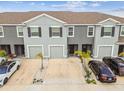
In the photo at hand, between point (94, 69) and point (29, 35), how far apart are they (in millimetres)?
9837

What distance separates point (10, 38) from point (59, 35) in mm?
7121

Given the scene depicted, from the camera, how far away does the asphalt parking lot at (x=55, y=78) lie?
14.2 meters

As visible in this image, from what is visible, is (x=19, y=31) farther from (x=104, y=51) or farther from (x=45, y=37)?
(x=104, y=51)

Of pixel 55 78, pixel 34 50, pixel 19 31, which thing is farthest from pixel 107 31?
pixel 19 31

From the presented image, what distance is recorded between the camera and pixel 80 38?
70.6 feet

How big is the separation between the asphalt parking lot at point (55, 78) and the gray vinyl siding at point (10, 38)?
3324 mm

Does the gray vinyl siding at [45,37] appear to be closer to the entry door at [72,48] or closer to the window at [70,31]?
the window at [70,31]

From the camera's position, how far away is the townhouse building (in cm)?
2017

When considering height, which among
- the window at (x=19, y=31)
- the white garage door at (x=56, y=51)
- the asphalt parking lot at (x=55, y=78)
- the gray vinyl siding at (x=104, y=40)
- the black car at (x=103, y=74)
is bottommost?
the asphalt parking lot at (x=55, y=78)

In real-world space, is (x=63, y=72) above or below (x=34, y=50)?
below

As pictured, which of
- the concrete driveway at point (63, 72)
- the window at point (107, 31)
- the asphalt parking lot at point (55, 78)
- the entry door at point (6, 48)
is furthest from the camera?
the entry door at point (6, 48)

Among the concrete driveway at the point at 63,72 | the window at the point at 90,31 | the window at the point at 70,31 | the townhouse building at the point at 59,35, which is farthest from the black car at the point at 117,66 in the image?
the window at the point at 70,31

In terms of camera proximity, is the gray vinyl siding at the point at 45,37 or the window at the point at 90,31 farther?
the window at the point at 90,31

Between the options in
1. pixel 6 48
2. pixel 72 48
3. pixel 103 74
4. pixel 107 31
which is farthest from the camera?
pixel 72 48
